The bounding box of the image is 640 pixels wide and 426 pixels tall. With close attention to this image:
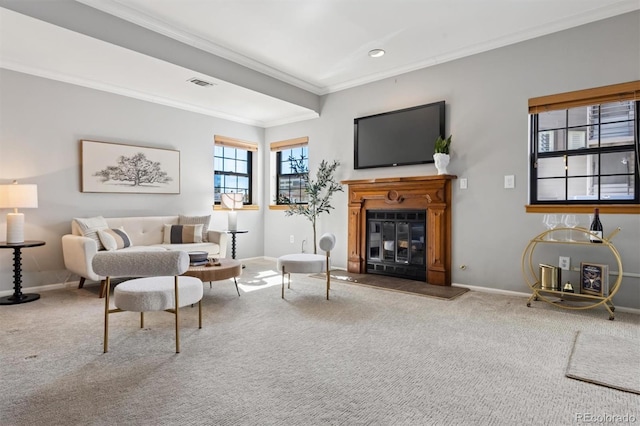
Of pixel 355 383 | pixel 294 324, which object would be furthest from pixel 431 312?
pixel 355 383

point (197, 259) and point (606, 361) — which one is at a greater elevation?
point (197, 259)

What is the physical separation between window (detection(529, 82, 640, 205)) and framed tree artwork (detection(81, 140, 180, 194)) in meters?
4.65

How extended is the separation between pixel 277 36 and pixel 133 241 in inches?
120

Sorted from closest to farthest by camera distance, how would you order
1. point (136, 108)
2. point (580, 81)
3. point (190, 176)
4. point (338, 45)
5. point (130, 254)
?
point (130, 254)
point (580, 81)
point (338, 45)
point (136, 108)
point (190, 176)

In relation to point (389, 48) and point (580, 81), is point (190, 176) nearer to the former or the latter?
point (389, 48)

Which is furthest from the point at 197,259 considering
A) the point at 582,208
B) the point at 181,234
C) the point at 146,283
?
the point at 582,208

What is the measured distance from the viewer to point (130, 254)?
2.21 m

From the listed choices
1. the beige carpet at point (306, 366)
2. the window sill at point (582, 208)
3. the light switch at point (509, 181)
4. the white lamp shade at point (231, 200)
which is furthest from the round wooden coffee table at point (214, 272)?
the window sill at point (582, 208)

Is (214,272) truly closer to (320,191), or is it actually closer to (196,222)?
(196,222)

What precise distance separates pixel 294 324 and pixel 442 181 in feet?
8.17

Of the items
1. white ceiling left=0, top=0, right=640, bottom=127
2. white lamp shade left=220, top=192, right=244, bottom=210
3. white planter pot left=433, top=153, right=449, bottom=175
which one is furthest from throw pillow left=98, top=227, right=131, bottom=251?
white planter pot left=433, top=153, right=449, bottom=175

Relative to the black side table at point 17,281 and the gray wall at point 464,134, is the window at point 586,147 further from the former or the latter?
the black side table at point 17,281

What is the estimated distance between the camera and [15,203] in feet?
11.7

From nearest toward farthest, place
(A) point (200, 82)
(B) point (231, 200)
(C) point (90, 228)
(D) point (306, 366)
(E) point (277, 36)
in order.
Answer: (D) point (306, 366) < (E) point (277, 36) < (C) point (90, 228) < (A) point (200, 82) < (B) point (231, 200)
